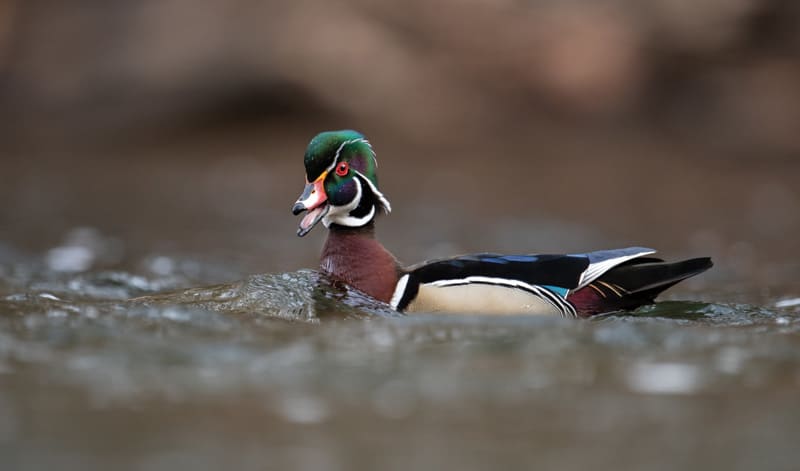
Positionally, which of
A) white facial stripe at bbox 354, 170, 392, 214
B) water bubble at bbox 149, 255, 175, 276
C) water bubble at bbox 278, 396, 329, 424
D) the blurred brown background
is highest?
the blurred brown background

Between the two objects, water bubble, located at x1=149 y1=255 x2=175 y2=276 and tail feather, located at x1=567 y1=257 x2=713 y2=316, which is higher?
water bubble, located at x1=149 y1=255 x2=175 y2=276

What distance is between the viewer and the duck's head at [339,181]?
671 centimetres

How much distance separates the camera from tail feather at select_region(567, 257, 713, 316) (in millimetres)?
6664

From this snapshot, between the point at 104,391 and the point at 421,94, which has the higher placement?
the point at 421,94

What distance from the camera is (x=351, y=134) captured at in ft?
22.2

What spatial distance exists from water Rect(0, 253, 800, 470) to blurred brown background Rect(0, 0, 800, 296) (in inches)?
307

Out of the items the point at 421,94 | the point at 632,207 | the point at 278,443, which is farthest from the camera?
the point at 421,94

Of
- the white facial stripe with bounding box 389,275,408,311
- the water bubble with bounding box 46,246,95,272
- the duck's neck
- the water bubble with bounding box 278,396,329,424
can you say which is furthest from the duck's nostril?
the water bubble with bounding box 46,246,95,272

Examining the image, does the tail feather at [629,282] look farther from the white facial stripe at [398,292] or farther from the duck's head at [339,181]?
the duck's head at [339,181]

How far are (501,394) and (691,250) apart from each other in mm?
6973

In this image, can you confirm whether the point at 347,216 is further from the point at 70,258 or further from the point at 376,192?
the point at 70,258

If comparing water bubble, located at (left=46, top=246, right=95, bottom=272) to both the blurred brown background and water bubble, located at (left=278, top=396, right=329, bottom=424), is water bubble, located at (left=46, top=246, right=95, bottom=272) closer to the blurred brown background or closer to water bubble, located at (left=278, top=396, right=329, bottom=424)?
the blurred brown background

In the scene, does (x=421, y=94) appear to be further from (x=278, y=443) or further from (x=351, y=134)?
(x=278, y=443)

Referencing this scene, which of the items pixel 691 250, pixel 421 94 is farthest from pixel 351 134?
pixel 421 94
